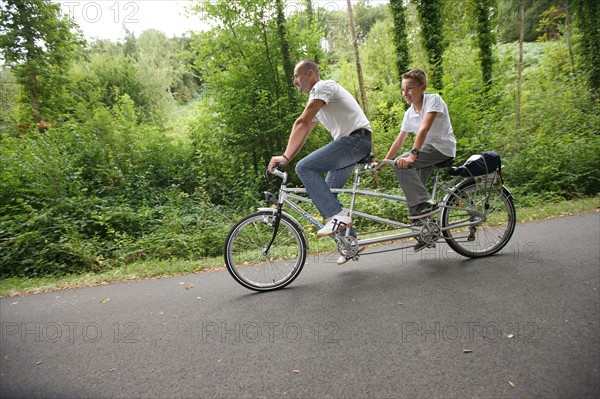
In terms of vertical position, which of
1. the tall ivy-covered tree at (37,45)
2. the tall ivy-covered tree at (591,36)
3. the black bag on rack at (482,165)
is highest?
the tall ivy-covered tree at (37,45)

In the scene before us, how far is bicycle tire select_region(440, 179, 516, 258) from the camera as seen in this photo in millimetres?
3688

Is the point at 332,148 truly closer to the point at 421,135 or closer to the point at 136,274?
the point at 421,135

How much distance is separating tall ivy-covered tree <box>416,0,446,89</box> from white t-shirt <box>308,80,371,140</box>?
36.4ft

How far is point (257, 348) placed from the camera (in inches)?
95.3

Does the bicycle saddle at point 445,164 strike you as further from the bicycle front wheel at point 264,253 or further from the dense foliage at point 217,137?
the dense foliage at point 217,137

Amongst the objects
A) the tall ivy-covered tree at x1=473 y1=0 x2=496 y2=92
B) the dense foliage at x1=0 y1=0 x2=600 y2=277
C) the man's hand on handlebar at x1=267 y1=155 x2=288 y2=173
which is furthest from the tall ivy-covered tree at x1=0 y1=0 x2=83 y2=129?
the tall ivy-covered tree at x1=473 y1=0 x2=496 y2=92

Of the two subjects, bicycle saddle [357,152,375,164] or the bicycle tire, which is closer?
bicycle saddle [357,152,375,164]

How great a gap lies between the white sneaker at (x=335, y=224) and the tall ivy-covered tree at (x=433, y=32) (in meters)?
11.5

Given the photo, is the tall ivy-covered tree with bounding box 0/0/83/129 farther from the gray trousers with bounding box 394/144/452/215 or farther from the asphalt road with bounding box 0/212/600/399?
the gray trousers with bounding box 394/144/452/215

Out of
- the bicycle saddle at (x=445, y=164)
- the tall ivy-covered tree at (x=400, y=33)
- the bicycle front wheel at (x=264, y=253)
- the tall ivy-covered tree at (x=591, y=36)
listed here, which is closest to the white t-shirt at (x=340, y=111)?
the bicycle saddle at (x=445, y=164)

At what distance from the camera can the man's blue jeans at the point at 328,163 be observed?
3396mm

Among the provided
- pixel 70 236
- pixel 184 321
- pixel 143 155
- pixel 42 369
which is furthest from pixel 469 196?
pixel 143 155

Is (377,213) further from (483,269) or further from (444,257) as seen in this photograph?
(483,269)

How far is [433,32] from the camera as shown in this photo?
501 inches
